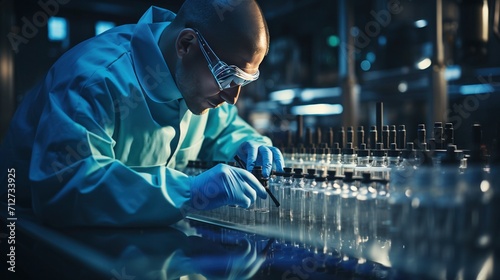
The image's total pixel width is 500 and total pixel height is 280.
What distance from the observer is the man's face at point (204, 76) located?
189cm

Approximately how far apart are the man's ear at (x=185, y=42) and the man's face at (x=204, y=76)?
2cm

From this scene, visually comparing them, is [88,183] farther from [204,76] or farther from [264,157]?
[264,157]

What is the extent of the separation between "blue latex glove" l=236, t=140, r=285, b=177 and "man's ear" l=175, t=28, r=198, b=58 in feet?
1.98

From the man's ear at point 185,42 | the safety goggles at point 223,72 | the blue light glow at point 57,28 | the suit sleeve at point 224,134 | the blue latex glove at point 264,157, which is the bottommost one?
the blue latex glove at point 264,157

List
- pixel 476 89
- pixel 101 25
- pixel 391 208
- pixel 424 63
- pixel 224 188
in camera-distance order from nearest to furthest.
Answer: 1. pixel 391 208
2. pixel 224 188
3. pixel 476 89
4. pixel 424 63
5. pixel 101 25

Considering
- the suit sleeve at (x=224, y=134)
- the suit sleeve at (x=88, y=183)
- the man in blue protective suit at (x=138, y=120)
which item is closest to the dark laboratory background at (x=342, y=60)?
the suit sleeve at (x=224, y=134)

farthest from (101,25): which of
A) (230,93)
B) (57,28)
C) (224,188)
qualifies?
(224,188)

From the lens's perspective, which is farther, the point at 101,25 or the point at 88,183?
the point at 101,25

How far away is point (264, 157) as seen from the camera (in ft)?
6.94

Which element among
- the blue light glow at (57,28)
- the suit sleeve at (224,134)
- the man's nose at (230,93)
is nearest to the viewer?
the man's nose at (230,93)

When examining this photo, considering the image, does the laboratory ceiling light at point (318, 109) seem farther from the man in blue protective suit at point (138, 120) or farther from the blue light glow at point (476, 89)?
the man in blue protective suit at point (138, 120)

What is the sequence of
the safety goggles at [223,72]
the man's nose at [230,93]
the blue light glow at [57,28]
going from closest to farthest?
the safety goggles at [223,72], the man's nose at [230,93], the blue light glow at [57,28]

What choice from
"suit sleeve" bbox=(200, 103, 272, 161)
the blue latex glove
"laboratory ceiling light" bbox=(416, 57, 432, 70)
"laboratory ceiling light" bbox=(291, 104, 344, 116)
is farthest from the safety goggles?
"laboratory ceiling light" bbox=(291, 104, 344, 116)

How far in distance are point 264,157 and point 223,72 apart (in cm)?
48
